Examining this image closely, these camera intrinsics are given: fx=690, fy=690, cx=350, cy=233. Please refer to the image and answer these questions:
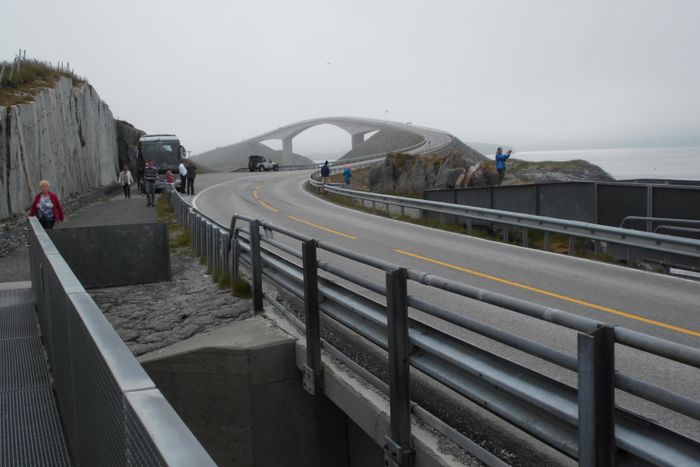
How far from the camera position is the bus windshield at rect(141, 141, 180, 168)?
141 feet

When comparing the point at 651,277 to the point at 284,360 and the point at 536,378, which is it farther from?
the point at 536,378

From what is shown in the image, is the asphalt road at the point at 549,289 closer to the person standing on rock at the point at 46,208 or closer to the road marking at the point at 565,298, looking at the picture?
the road marking at the point at 565,298

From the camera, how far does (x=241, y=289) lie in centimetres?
1002

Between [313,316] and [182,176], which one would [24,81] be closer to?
[182,176]

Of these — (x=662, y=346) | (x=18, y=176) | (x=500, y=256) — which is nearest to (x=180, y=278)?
(x=500, y=256)

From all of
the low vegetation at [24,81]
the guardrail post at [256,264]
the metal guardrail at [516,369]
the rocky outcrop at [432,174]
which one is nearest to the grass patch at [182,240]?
the guardrail post at [256,264]

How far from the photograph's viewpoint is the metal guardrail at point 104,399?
6.69ft

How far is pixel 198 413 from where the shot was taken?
755 cm

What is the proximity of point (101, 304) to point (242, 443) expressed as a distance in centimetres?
471

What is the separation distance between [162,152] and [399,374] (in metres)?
40.5

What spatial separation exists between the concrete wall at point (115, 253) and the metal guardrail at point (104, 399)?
7948 mm

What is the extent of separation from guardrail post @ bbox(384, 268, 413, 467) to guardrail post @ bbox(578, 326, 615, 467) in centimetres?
180

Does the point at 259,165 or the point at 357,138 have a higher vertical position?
the point at 357,138

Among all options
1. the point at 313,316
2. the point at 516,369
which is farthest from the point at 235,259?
the point at 516,369
